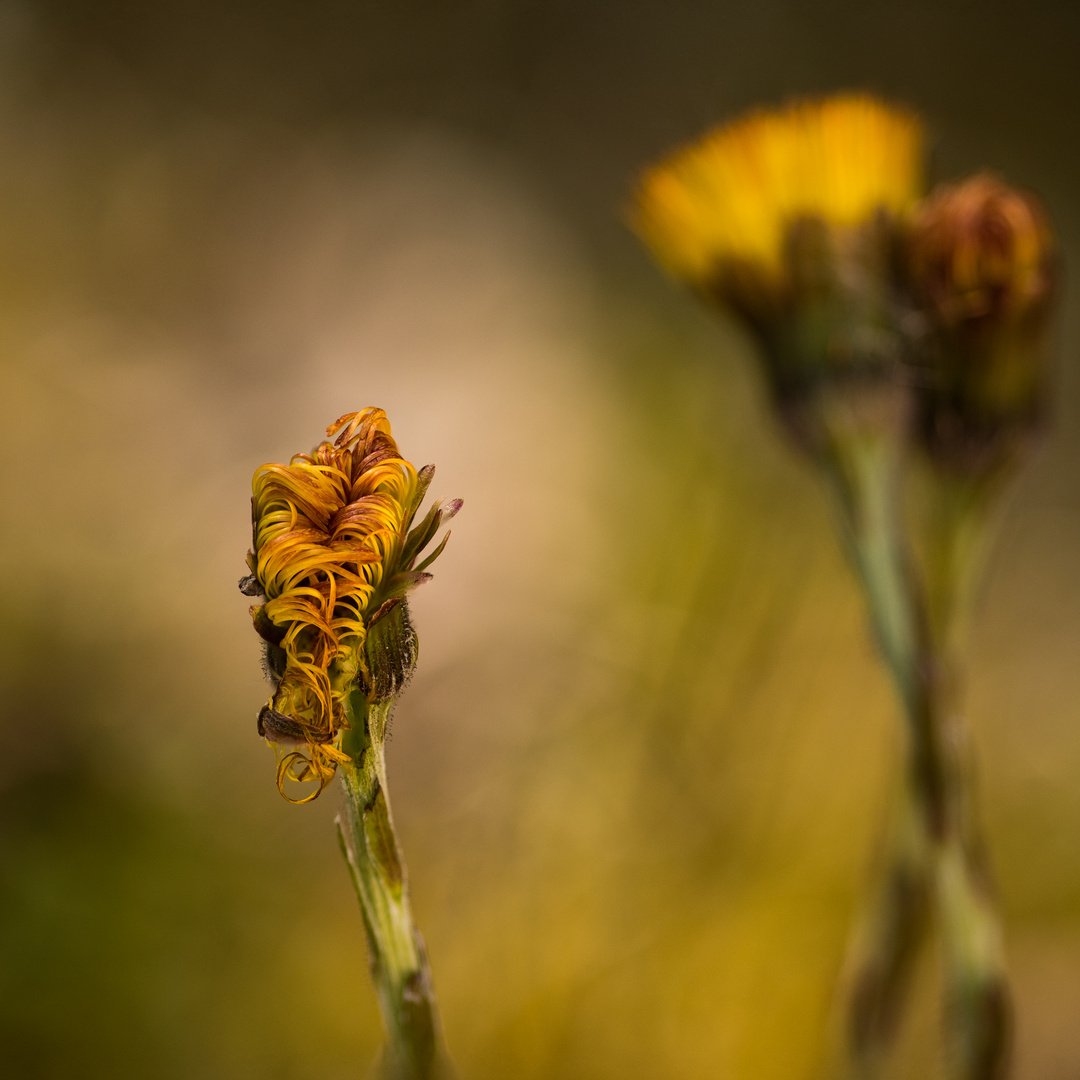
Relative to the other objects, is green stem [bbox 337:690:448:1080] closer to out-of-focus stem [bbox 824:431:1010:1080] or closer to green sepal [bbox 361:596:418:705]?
green sepal [bbox 361:596:418:705]

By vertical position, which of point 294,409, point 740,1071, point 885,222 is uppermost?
point 294,409

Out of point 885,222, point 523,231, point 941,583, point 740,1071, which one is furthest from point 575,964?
point 523,231

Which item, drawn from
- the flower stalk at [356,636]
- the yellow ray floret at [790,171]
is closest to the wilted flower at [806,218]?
the yellow ray floret at [790,171]

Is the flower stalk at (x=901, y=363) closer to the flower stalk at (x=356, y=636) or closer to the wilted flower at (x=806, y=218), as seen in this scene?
the wilted flower at (x=806, y=218)

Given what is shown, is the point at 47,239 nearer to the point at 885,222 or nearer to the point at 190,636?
the point at 190,636

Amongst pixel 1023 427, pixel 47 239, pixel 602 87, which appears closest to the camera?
pixel 1023 427
